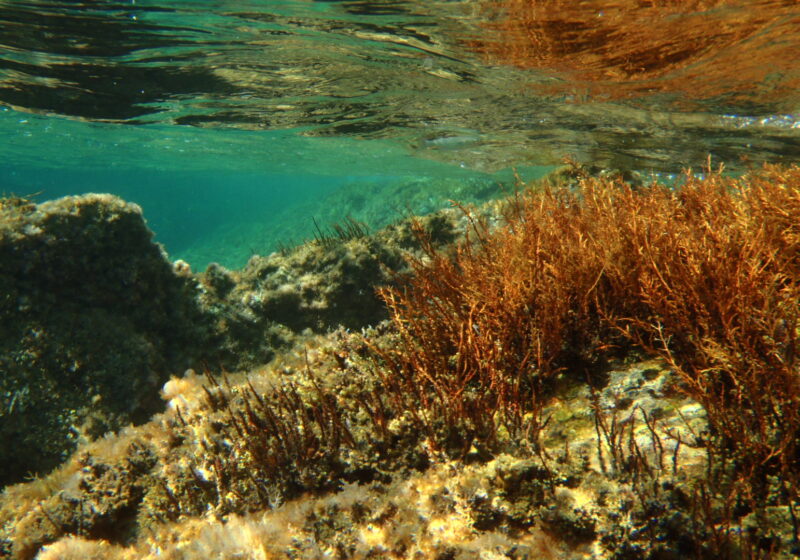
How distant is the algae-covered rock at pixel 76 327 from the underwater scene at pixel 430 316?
4 centimetres

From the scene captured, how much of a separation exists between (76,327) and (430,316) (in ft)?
23.0

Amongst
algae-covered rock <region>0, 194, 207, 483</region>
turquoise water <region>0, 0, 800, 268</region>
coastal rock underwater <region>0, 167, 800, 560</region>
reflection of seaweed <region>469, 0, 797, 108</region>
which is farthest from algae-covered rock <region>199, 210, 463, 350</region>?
reflection of seaweed <region>469, 0, 797, 108</region>

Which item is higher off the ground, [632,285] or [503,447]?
[632,285]

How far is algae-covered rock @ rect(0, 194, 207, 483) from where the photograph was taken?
656 centimetres

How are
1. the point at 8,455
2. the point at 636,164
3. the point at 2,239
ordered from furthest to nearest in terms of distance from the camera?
the point at 636,164 → the point at 2,239 → the point at 8,455

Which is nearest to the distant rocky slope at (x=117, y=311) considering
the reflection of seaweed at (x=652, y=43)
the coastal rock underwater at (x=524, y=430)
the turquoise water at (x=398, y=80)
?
the coastal rock underwater at (x=524, y=430)

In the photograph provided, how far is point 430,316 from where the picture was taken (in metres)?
3.81

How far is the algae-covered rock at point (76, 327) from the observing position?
6.56 metres

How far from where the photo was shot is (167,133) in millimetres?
22719

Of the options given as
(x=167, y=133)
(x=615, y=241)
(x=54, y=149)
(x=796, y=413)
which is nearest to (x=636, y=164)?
(x=615, y=241)

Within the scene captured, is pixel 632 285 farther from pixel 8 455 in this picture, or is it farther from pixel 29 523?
pixel 8 455

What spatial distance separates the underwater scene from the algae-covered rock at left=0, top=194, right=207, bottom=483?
0.14 feet

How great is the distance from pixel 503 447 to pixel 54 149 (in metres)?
40.7

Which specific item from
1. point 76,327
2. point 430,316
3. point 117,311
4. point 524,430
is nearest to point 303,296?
point 117,311
